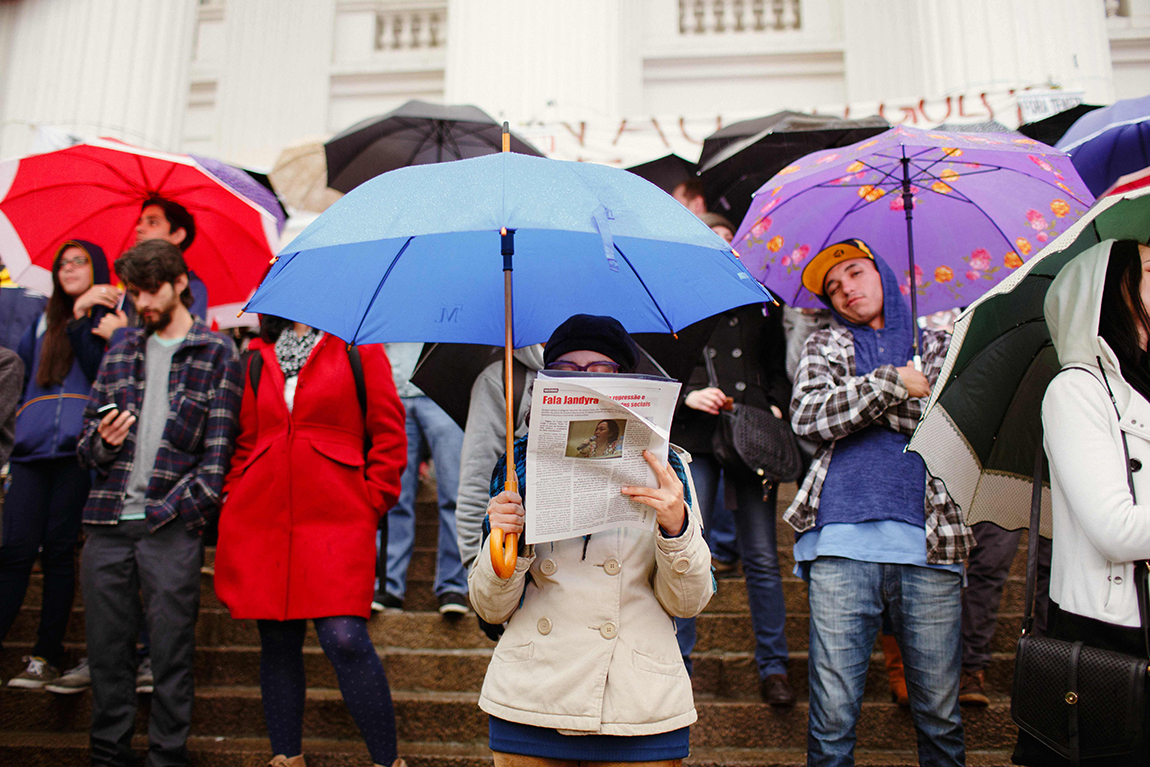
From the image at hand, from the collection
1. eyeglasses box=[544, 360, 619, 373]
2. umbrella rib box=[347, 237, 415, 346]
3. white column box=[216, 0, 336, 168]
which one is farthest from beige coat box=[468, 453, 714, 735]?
white column box=[216, 0, 336, 168]

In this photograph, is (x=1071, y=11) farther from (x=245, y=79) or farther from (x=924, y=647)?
(x=245, y=79)

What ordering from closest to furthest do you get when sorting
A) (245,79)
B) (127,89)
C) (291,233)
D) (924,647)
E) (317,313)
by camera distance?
(317,313) → (924,647) → (291,233) → (127,89) → (245,79)

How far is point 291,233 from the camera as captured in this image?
25.5ft

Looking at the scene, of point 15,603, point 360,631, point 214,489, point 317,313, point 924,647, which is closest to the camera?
point 317,313

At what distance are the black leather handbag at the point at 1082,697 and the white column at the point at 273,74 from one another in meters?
11.5

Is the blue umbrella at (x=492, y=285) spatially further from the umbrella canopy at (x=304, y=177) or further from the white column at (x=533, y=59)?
the white column at (x=533, y=59)

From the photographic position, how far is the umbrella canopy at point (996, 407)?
262cm

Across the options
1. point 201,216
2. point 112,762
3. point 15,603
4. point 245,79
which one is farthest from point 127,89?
point 112,762

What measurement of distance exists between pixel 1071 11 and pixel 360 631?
8428 millimetres

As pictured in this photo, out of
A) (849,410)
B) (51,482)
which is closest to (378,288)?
(849,410)

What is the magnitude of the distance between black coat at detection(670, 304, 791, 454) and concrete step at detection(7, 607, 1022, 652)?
0.96 metres

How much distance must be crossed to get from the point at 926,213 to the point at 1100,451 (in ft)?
5.91

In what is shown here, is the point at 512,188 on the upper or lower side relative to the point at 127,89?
lower

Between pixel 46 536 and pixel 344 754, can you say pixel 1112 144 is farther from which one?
pixel 46 536
